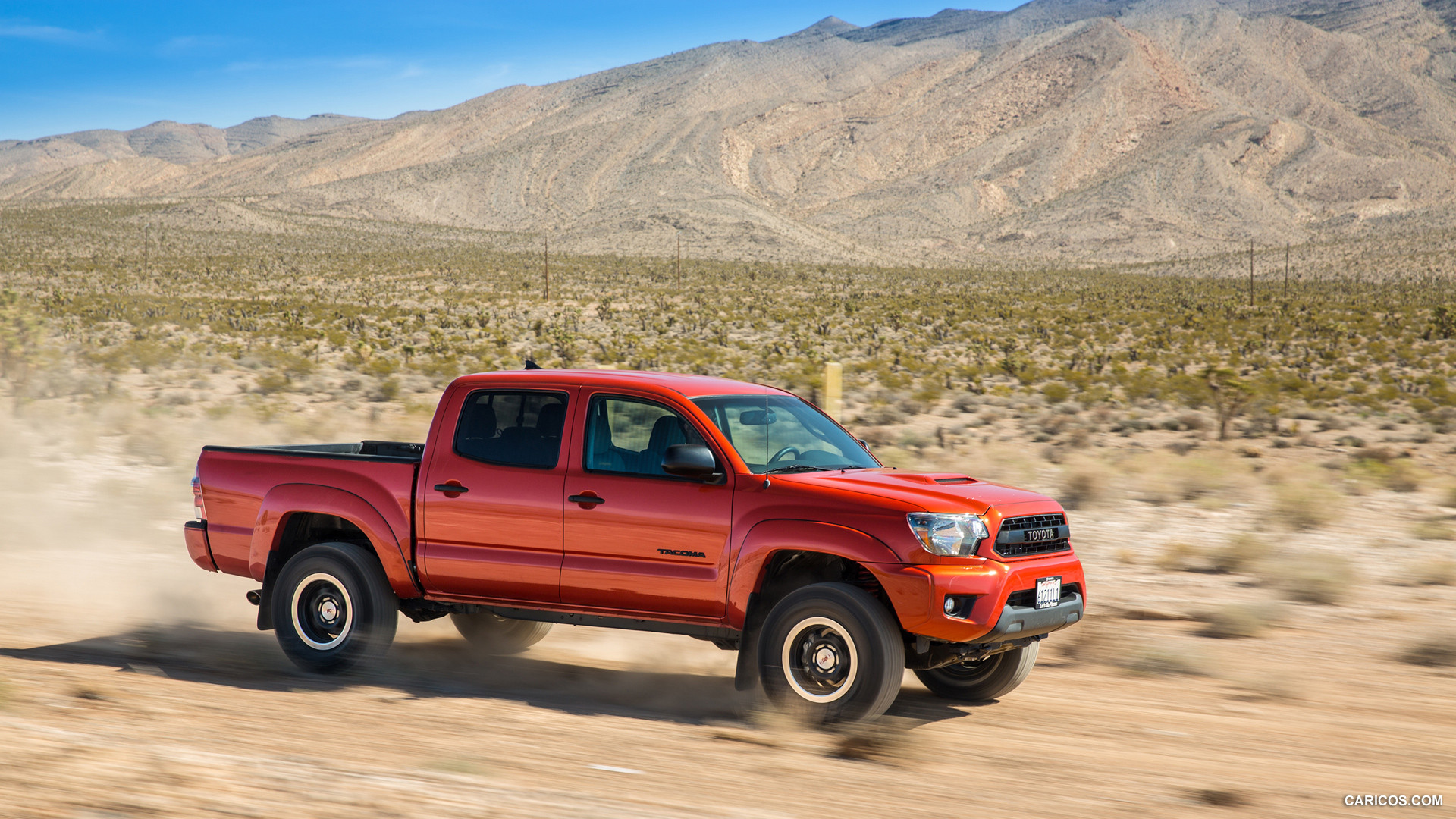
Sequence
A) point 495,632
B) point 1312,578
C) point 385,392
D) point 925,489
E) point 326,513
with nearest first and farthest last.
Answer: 1. point 925,489
2. point 326,513
3. point 495,632
4. point 1312,578
5. point 385,392

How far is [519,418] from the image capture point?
689cm

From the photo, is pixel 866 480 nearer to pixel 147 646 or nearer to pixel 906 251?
pixel 147 646

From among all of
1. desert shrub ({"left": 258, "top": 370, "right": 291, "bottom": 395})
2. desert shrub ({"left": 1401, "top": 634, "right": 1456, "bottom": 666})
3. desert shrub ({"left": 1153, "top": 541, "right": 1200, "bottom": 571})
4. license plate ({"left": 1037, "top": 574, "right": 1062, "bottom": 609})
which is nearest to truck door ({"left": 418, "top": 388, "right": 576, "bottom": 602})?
license plate ({"left": 1037, "top": 574, "right": 1062, "bottom": 609})

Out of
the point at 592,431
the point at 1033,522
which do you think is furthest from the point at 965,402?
the point at 592,431

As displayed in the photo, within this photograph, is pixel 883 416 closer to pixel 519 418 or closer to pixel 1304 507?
pixel 1304 507

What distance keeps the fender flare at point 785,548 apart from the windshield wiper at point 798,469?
38 cm

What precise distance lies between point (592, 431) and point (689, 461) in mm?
821

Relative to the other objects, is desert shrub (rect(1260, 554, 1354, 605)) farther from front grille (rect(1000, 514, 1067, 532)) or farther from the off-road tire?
the off-road tire

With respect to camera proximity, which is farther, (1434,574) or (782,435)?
(1434,574)

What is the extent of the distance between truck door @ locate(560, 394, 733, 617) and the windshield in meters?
0.26

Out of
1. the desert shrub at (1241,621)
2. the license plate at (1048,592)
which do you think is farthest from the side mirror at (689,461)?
the desert shrub at (1241,621)

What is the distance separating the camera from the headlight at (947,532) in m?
5.88

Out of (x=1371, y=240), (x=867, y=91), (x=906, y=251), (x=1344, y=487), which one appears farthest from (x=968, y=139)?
(x=1344, y=487)

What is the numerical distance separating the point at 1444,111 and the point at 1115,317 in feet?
416
